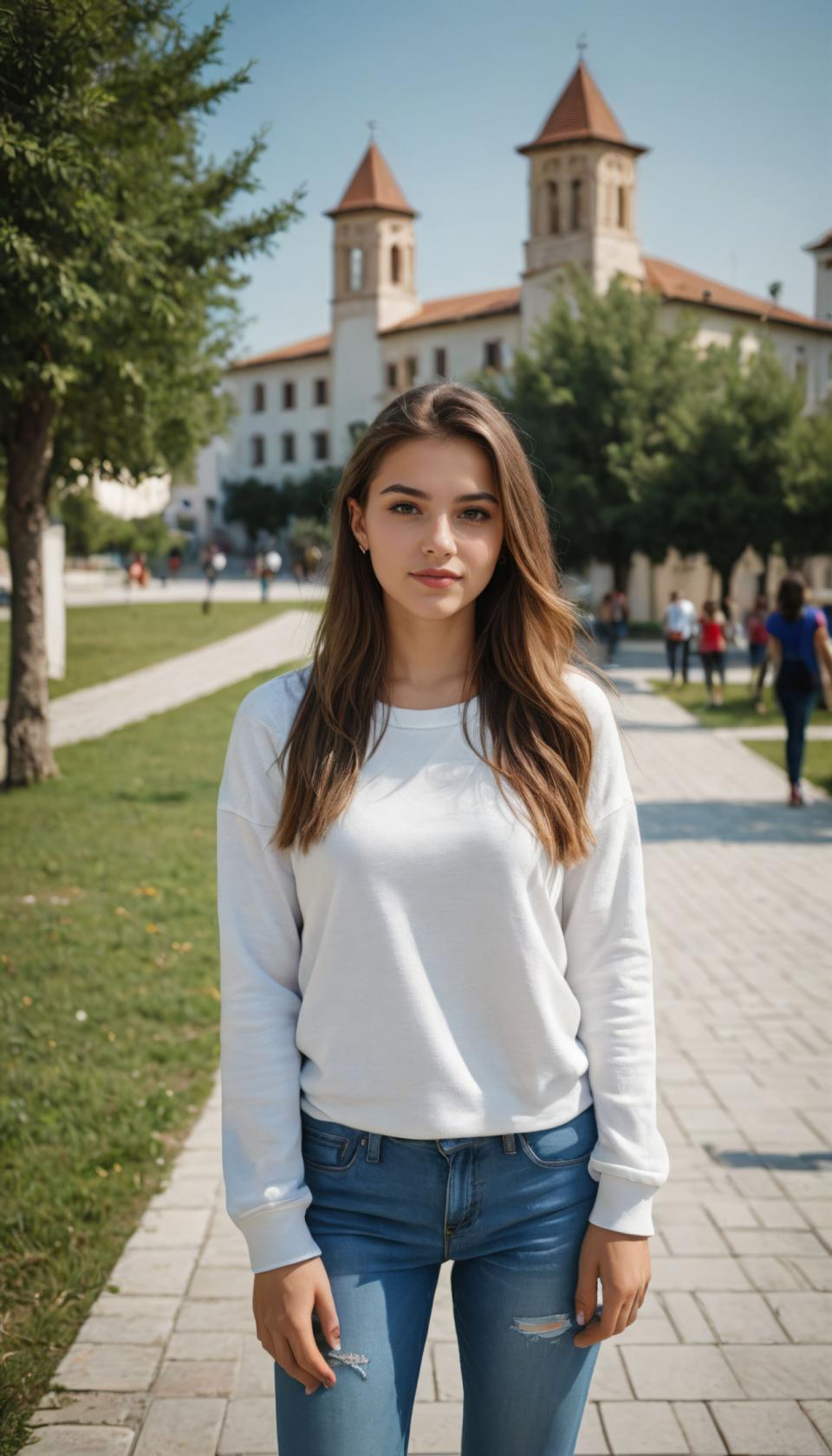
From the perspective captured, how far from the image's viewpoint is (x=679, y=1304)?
381 centimetres

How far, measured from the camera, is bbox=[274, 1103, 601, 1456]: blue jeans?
1972 mm

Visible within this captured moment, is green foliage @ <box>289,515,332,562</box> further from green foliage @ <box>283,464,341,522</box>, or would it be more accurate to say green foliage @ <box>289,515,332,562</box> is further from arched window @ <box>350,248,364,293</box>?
arched window @ <box>350,248,364,293</box>

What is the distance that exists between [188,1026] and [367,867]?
4.56 metres

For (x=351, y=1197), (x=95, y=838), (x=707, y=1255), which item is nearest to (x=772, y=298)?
(x=707, y=1255)

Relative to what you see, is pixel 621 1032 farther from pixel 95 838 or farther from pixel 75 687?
pixel 75 687

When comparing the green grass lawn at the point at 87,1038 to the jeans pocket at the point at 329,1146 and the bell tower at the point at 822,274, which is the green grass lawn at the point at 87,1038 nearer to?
the jeans pocket at the point at 329,1146

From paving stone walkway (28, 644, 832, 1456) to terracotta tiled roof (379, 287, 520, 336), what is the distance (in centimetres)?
7074

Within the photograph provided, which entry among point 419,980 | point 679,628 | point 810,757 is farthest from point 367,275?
point 419,980

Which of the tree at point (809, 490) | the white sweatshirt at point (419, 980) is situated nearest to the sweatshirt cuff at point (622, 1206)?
the white sweatshirt at point (419, 980)

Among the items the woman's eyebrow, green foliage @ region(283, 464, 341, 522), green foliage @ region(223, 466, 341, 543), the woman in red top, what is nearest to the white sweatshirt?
the woman's eyebrow

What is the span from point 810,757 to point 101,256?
41.2 feet

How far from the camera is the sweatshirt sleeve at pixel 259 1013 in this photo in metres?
1.94

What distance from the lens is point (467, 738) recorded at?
211cm

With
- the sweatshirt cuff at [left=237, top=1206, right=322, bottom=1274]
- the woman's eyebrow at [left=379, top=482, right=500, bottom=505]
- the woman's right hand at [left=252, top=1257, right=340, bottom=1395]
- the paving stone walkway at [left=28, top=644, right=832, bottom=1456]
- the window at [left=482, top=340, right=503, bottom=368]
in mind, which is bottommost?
the paving stone walkway at [left=28, top=644, right=832, bottom=1456]
